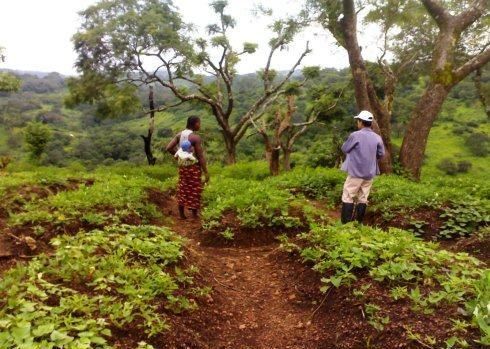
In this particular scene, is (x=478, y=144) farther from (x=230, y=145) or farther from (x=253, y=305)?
(x=253, y=305)

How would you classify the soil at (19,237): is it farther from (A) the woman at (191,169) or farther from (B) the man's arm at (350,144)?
(B) the man's arm at (350,144)

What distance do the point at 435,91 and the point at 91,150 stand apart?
71134 millimetres

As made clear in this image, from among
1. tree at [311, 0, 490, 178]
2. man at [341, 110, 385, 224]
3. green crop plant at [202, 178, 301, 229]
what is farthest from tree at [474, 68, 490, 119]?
green crop plant at [202, 178, 301, 229]

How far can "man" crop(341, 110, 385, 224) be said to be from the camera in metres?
7.27

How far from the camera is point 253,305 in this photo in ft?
16.3

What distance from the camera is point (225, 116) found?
2400 centimetres

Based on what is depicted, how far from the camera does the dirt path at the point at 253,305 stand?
13.4 ft

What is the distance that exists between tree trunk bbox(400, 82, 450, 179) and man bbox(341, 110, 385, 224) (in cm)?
677

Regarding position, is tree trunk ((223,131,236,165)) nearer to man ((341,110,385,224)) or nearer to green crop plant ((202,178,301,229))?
green crop plant ((202,178,301,229))

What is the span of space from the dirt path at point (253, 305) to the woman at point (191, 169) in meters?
2.09

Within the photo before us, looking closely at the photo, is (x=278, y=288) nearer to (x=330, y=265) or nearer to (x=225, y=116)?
(x=330, y=265)

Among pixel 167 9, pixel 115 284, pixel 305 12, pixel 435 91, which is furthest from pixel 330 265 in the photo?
pixel 167 9

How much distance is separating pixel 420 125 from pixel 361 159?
714 centimetres

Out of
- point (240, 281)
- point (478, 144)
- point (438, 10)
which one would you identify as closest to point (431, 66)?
point (438, 10)
